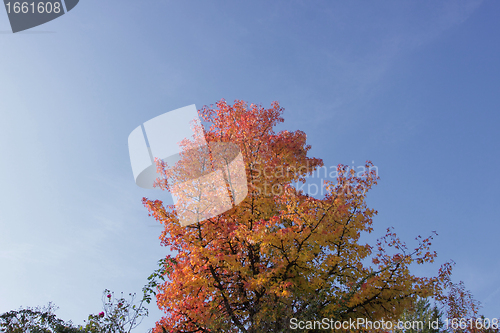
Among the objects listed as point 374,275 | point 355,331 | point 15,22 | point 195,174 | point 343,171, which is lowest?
point 355,331

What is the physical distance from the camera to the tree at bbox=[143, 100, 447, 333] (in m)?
8.52

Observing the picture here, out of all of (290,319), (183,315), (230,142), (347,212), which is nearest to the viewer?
(290,319)

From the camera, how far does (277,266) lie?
8906mm

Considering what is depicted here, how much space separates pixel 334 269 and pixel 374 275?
1135mm

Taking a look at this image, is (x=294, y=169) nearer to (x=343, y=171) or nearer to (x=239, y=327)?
(x=343, y=171)

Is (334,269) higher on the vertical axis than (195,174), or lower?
lower

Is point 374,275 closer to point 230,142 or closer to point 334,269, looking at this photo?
point 334,269

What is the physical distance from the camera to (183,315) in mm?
10062

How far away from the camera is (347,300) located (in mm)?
8664

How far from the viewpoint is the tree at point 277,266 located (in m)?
8.52

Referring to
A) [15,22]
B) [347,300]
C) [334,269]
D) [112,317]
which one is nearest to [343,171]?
[334,269]

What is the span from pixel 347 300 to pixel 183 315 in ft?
16.6

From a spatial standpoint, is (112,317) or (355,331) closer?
(355,331)

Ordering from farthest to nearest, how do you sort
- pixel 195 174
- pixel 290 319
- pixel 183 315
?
1. pixel 195 174
2. pixel 183 315
3. pixel 290 319
